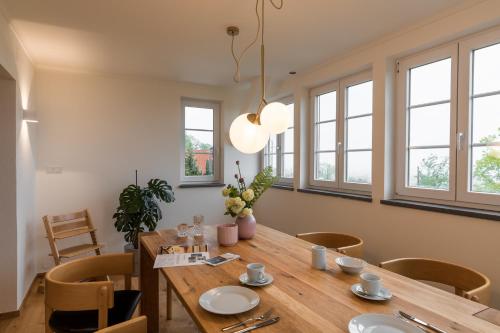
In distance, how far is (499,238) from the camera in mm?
1846

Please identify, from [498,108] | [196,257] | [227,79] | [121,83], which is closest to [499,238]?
[498,108]

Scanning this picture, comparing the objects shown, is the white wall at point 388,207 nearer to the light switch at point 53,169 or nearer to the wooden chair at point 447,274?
the wooden chair at point 447,274

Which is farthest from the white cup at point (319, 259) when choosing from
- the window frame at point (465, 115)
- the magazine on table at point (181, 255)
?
the window frame at point (465, 115)

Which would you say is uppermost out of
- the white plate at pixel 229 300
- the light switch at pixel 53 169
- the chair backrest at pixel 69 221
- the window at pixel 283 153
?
the window at pixel 283 153

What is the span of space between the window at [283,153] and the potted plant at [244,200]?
6.14 ft

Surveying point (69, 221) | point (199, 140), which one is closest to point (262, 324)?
point (69, 221)

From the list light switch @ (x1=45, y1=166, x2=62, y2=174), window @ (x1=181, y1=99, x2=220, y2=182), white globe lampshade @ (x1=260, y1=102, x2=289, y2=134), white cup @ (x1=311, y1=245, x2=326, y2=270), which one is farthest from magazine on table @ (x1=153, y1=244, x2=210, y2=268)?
window @ (x1=181, y1=99, x2=220, y2=182)

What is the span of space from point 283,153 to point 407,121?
190 cm

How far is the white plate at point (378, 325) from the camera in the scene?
0.94 m

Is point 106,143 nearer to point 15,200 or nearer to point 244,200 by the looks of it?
point 15,200

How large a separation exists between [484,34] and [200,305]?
2487 millimetres

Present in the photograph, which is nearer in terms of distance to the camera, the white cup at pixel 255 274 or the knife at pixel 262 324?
the knife at pixel 262 324

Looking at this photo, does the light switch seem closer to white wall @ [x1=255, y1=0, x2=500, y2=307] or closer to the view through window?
the view through window

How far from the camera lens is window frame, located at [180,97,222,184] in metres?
4.14
